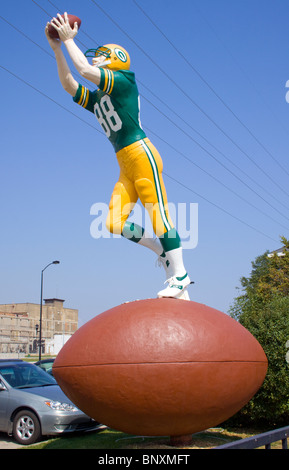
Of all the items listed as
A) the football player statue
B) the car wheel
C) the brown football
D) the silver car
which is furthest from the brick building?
the brown football

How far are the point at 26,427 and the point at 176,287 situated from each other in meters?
4.12

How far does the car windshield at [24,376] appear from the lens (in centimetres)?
915

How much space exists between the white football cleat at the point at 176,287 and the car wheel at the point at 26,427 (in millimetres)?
3813

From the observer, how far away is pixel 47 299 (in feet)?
305

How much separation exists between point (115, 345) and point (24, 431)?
174 inches

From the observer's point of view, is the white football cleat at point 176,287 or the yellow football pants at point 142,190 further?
the yellow football pants at point 142,190

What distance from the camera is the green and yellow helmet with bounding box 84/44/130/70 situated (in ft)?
21.8

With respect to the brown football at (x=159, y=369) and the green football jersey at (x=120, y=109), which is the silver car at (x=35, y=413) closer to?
the brown football at (x=159, y=369)

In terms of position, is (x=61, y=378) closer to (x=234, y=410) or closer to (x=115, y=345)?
(x=115, y=345)

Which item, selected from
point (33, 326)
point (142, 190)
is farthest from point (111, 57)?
point (33, 326)

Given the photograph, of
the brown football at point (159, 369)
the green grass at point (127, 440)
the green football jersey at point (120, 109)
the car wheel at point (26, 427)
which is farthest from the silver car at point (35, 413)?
Result: the green football jersey at point (120, 109)

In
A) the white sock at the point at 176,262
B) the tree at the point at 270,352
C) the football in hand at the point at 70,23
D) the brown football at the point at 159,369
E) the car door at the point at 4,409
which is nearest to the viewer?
the brown football at the point at 159,369

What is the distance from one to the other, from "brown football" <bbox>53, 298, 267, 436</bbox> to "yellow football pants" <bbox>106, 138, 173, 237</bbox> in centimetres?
137

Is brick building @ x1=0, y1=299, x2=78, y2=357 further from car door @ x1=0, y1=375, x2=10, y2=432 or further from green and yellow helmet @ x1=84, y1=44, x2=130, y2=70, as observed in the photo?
green and yellow helmet @ x1=84, y1=44, x2=130, y2=70
